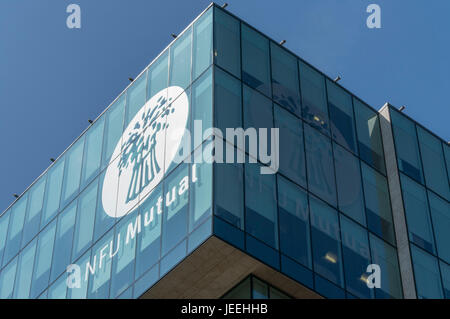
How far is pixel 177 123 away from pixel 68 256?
31.2 ft

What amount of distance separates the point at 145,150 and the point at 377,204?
10991mm

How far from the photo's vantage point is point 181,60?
4931 cm

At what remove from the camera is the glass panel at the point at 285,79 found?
49.1 m

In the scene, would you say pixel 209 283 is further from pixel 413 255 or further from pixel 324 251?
pixel 413 255

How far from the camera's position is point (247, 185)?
4419 cm

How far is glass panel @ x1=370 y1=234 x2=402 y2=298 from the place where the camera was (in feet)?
157

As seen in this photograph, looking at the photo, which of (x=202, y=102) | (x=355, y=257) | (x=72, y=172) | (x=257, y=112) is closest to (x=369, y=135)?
(x=355, y=257)

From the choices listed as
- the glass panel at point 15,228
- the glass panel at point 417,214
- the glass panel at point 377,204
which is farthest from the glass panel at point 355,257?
the glass panel at point 15,228

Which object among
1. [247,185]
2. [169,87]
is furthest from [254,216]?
[169,87]

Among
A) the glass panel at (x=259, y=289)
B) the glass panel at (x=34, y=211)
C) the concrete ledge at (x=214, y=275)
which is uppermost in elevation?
the glass panel at (x=34, y=211)

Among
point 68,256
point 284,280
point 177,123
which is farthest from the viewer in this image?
point 68,256

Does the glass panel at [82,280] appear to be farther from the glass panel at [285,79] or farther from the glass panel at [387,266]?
the glass panel at [387,266]

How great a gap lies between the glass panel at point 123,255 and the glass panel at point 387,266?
10491 millimetres

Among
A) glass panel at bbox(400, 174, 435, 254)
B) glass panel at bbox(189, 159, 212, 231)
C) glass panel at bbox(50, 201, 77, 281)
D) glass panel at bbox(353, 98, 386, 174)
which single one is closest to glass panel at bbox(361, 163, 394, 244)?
glass panel at bbox(353, 98, 386, 174)
